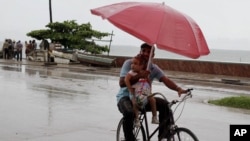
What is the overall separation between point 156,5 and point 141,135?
1.86 meters

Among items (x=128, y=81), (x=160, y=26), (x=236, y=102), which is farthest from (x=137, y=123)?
(x=236, y=102)

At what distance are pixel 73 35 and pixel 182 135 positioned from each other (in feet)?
114

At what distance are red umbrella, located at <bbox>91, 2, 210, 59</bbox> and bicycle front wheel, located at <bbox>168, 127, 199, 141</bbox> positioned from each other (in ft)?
3.10

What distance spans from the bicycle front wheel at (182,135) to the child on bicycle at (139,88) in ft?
1.15

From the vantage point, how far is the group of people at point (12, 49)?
40000mm

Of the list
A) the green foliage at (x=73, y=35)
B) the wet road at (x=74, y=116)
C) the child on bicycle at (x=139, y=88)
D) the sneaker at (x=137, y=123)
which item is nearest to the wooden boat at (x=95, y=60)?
the green foliage at (x=73, y=35)

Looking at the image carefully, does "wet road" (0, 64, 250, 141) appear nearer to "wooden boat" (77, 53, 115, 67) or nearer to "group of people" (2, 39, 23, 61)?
"wooden boat" (77, 53, 115, 67)

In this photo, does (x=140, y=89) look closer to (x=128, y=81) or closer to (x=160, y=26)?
(x=128, y=81)

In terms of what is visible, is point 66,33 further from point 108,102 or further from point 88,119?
point 88,119

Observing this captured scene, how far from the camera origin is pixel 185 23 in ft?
19.7

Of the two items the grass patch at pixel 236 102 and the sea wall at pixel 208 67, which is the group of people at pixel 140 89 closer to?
the grass patch at pixel 236 102

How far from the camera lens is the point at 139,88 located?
6.29 metres

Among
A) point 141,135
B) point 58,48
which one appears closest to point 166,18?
point 141,135

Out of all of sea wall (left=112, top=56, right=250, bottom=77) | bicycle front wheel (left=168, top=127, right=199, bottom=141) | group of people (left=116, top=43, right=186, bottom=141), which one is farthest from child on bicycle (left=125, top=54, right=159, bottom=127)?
sea wall (left=112, top=56, right=250, bottom=77)
